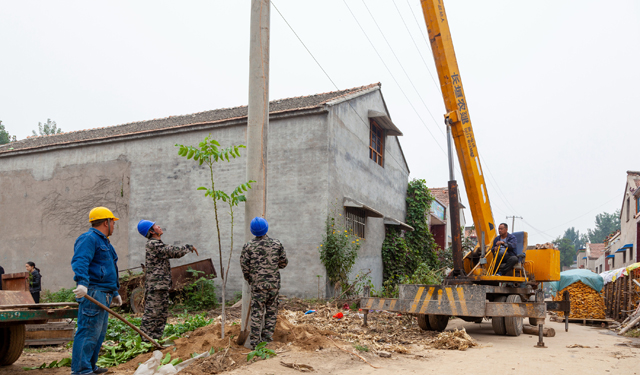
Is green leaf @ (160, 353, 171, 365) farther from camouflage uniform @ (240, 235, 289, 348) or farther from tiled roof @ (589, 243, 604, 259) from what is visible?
tiled roof @ (589, 243, 604, 259)

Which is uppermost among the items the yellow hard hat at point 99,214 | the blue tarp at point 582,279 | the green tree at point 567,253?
the yellow hard hat at point 99,214

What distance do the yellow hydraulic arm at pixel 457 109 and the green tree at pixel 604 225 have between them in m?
113

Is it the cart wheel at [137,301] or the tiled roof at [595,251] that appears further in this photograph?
the tiled roof at [595,251]

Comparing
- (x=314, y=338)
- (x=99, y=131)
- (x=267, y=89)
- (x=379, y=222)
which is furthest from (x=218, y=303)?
(x=99, y=131)

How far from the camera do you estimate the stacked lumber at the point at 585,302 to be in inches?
572

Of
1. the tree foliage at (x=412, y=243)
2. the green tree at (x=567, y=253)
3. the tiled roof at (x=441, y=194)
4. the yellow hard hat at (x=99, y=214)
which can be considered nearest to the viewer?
the yellow hard hat at (x=99, y=214)

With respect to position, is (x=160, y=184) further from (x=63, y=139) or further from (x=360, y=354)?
(x=360, y=354)

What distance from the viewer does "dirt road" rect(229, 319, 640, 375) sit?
5.57m

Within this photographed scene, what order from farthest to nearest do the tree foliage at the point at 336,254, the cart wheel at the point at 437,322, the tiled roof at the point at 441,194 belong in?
the tiled roof at the point at 441,194
the tree foliage at the point at 336,254
the cart wheel at the point at 437,322

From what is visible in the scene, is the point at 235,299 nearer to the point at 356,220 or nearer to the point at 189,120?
the point at 356,220

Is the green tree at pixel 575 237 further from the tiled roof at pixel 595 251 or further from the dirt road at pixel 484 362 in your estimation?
the dirt road at pixel 484 362

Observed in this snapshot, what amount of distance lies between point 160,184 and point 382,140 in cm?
837

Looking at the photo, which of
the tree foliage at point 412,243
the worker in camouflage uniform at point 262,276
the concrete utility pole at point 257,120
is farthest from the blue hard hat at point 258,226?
the tree foliage at point 412,243

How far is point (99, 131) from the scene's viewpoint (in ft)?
66.0
